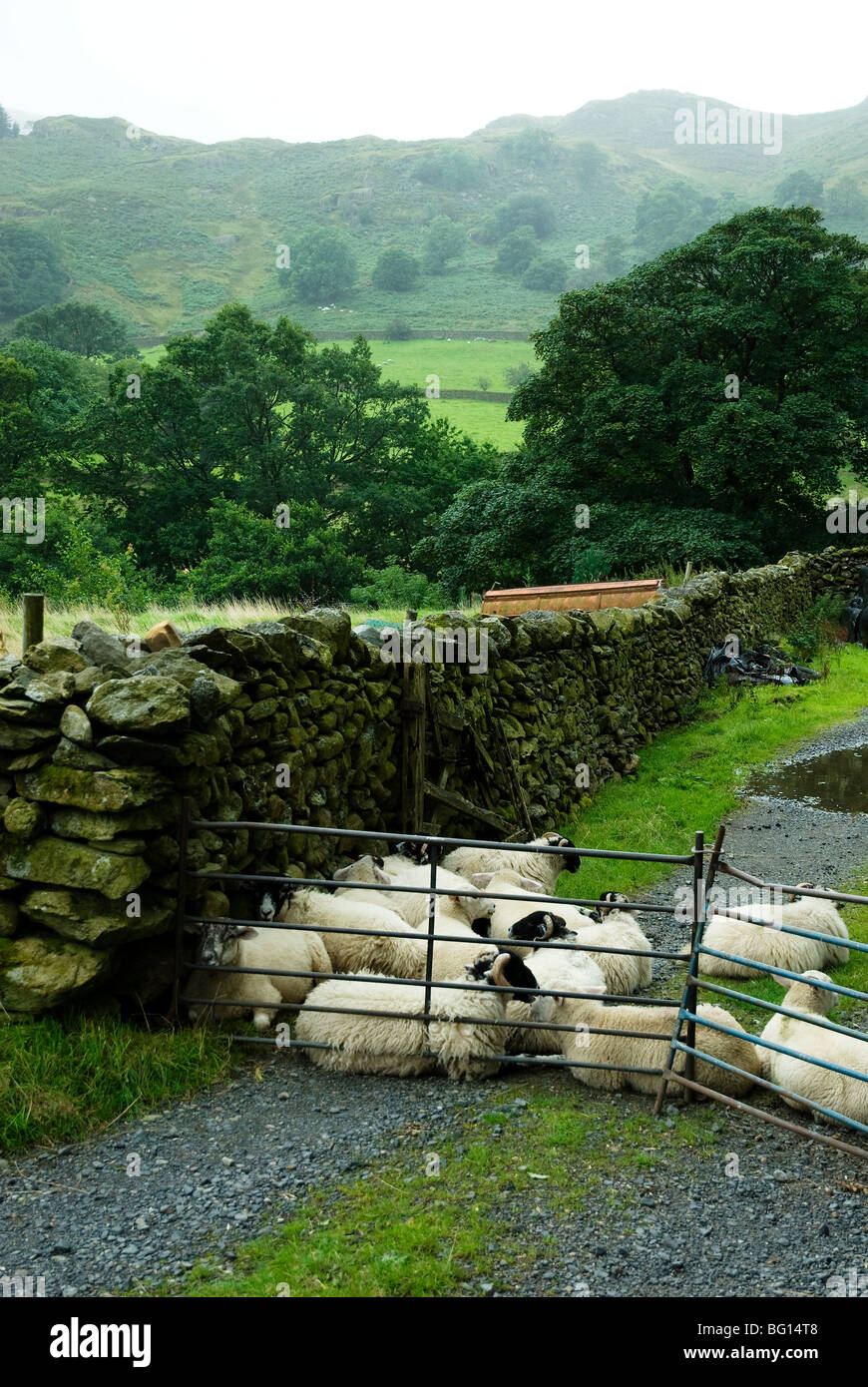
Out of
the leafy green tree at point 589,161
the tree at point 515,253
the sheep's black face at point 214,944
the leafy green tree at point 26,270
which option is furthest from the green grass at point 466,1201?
the leafy green tree at point 589,161

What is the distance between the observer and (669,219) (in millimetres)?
117500

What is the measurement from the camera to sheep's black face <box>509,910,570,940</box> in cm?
636

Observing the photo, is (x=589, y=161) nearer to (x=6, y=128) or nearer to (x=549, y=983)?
(x=6, y=128)

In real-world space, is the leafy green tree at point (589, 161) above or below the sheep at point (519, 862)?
above

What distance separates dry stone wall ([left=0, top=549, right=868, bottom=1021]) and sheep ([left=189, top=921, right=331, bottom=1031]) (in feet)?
0.69

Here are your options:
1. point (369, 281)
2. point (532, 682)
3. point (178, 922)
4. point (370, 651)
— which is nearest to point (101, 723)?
point (178, 922)

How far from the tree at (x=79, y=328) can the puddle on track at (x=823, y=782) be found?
2850 inches

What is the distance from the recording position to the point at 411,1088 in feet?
17.1

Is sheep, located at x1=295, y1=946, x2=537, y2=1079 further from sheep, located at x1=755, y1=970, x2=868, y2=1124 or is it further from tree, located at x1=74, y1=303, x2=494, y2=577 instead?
tree, located at x1=74, y1=303, x2=494, y2=577

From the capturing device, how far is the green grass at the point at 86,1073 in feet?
15.1

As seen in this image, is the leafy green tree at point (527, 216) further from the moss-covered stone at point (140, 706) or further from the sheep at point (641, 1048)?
the sheep at point (641, 1048)

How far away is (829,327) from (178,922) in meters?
28.6

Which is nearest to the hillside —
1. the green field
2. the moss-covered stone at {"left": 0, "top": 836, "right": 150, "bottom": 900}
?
the green field

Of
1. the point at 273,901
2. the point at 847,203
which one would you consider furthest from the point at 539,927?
the point at 847,203
